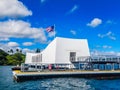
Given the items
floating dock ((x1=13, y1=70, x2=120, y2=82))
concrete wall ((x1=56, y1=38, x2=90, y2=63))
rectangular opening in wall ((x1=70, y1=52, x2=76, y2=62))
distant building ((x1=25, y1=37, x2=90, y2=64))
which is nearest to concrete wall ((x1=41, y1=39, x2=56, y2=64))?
distant building ((x1=25, y1=37, x2=90, y2=64))

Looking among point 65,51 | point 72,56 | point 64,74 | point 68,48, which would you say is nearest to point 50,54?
point 65,51

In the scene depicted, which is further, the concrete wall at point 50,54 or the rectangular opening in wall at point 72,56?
the rectangular opening in wall at point 72,56

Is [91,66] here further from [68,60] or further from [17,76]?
[17,76]

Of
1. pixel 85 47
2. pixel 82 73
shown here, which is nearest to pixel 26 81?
pixel 82 73

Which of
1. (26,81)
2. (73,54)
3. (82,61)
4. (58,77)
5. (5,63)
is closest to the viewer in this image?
(26,81)

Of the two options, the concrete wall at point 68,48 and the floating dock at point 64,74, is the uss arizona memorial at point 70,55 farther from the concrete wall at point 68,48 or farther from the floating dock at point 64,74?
the floating dock at point 64,74

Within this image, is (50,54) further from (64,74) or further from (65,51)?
(64,74)

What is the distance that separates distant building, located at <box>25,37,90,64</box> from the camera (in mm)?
65375

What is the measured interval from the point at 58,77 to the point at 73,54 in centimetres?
1639

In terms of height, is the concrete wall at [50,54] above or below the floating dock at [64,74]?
above

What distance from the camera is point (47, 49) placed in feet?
228

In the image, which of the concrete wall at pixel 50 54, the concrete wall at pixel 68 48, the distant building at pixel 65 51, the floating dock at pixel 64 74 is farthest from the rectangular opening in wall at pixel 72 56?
the floating dock at pixel 64 74

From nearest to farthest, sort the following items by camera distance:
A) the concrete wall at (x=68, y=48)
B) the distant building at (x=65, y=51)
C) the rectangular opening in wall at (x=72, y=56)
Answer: the distant building at (x=65, y=51) < the concrete wall at (x=68, y=48) < the rectangular opening in wall at (x=72, y=56)

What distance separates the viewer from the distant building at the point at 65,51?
65375 mm
